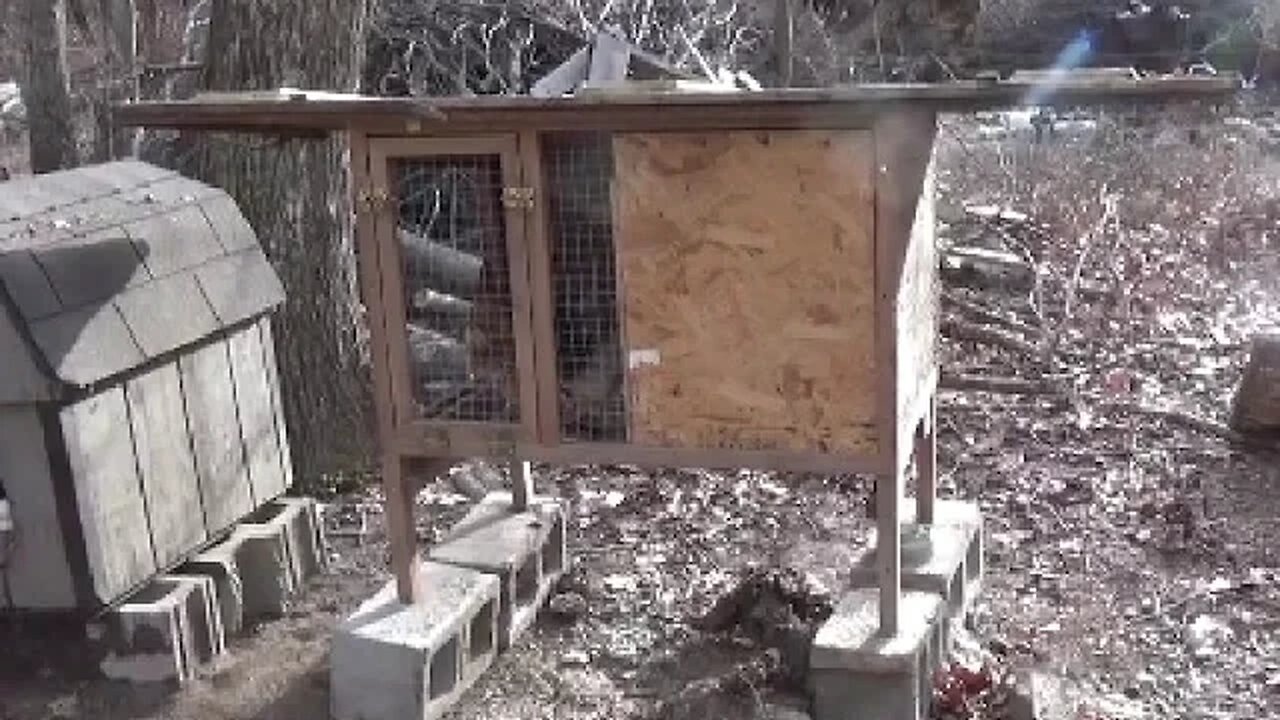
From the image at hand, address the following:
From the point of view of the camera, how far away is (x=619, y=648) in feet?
16.7

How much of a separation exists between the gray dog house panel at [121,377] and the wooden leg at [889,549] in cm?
242

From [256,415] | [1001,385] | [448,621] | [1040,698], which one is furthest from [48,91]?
[1040,698]

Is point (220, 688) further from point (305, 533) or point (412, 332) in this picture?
point (412, 332)

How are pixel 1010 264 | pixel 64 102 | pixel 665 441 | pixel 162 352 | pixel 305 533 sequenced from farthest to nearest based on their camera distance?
pixel 1010 264
pixel 64 102
pixel 305 533
pixel 162 352
pixel 665 441

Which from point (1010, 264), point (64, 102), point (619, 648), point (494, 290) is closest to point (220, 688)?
point (619, 648)

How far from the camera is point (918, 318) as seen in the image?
178 inches

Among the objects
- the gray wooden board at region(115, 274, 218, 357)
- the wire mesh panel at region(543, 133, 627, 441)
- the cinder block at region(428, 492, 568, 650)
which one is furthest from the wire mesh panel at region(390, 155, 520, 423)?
the gray wooden board at region(115, 274, 218, 357)

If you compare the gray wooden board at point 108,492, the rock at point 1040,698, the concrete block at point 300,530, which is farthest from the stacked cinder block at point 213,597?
the rock at point 1040,698

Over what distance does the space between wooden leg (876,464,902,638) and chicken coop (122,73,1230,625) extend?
1 centimetres

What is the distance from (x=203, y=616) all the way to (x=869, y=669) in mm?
2314

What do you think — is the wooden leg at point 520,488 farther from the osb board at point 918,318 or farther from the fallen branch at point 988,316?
the fallen branch at point 988,316

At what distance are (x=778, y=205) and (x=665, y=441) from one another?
2.62 feet

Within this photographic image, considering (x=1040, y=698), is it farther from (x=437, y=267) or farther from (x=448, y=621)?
(x=437, y=267)

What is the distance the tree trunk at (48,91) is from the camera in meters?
8.79
